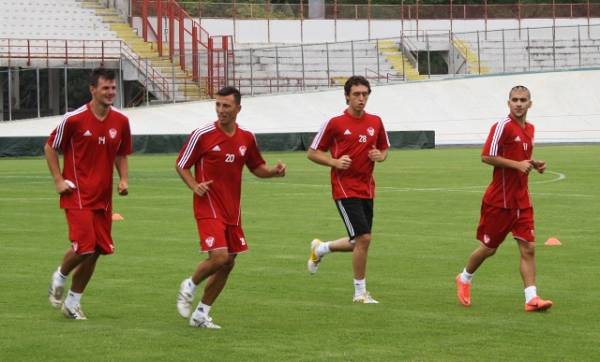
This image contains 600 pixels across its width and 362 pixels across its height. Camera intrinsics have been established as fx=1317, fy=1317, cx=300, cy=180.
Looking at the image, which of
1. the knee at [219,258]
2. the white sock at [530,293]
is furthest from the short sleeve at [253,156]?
the white sock at [530,293]

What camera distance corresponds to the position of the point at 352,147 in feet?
41.3

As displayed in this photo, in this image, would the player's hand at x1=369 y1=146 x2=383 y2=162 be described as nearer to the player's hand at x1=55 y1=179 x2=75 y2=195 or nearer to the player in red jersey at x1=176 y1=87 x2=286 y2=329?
the player in red jersey at x1=176 y1=87 x2=286 y2=329

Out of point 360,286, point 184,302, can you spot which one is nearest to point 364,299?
point 360,286

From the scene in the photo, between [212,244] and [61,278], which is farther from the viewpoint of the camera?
[61,278]

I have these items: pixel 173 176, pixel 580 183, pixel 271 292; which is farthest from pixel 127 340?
pixel 173 176

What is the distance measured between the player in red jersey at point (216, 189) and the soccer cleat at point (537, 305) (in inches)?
101

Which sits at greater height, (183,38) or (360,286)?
(183,38)

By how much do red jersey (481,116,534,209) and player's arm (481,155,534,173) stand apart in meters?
0.06

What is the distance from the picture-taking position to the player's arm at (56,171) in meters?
10.8

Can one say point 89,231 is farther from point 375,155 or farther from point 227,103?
point 375,155

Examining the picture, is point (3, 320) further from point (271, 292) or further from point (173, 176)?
point (173, 176)

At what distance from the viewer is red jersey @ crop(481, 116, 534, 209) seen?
11.8 meters

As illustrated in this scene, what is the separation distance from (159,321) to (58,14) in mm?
55364

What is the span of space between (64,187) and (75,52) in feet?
168
